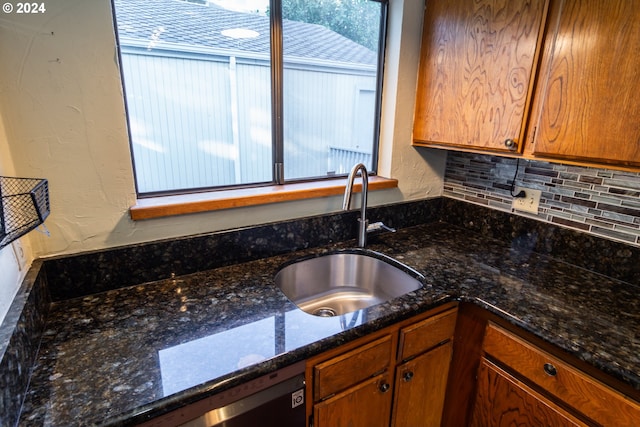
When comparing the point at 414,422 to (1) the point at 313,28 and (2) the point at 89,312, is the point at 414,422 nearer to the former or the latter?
(2) the point at 89,312

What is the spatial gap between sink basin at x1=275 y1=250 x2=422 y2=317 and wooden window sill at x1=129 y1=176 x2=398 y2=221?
0.27 meters

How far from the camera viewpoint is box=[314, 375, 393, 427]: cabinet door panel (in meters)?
0.96

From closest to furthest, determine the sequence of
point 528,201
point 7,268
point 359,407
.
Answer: point 7,268 → point 359,407 → point 528,201

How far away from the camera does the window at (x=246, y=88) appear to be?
117 centimetres

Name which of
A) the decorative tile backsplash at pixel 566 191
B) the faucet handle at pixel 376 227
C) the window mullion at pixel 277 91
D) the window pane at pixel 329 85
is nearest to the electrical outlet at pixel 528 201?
the decorative tile backsplash at pixel 566 191

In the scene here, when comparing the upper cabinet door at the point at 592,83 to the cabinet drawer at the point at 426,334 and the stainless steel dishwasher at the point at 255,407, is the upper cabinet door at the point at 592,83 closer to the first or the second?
the cabinet drawer at the point at 426,334

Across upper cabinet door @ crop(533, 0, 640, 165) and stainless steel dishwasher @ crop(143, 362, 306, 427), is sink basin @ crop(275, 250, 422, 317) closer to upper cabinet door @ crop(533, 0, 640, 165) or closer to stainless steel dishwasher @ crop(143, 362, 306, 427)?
stainless steel dishwasher @ crop(143, 362, 306, 427)

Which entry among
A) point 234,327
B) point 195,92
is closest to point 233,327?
point 234,327

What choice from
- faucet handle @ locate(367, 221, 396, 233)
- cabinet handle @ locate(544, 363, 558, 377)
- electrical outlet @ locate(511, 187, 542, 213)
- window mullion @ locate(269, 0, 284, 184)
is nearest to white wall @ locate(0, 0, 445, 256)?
window mullion @ locate(269, 0, 284, 184)

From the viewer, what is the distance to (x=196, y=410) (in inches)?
29.1

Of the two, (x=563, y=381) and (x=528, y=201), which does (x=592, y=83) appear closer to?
(x=528, y=201)

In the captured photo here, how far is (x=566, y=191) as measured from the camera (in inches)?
53.1

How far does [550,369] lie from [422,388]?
413 mm

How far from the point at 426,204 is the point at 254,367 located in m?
1.30
